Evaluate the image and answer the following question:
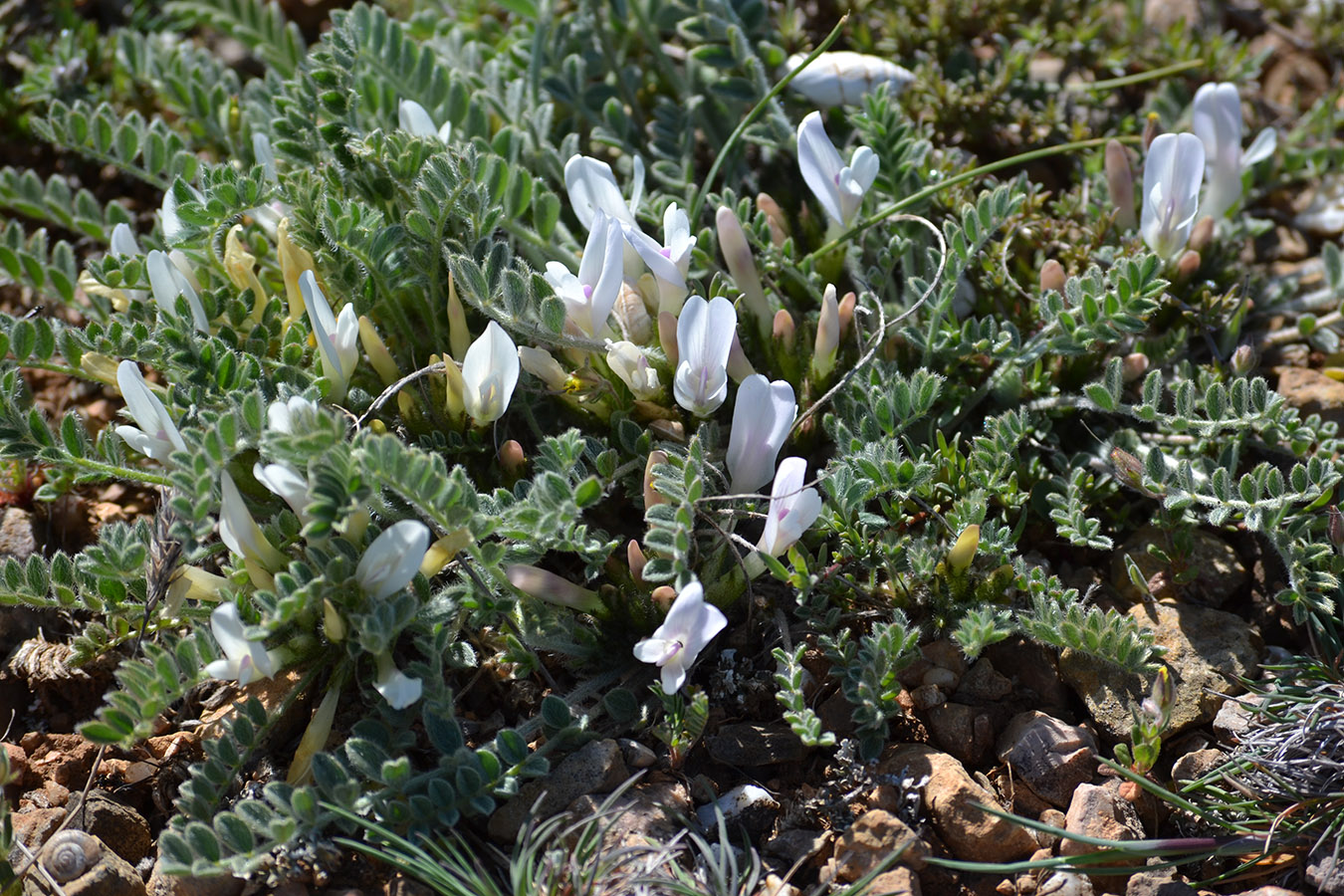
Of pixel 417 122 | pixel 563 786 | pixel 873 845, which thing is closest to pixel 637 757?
pixel 563 786

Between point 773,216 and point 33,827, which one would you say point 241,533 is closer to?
point 33,827

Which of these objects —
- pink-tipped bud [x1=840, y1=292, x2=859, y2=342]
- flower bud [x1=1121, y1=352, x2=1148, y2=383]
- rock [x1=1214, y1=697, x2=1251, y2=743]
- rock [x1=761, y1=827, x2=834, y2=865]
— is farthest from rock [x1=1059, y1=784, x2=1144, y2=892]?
pink-tipped bud [x1=840, y1=292, x2=859, y2=342]

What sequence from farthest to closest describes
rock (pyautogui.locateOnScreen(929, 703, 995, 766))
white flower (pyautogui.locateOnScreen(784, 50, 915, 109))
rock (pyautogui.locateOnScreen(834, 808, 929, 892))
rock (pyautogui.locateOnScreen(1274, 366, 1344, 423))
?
1. white flower (pyautogui.locateOnScreen(784, 50, 915, 109))
2. rock (pyautogui.locateOnScreen(1274, 366, 1344, 423))
3. rock (pyautogui.locateOnScreen(929, 703, 995, 766))
4. rock (pyautogui.locateOnScreen(834, 808, 929, 892))

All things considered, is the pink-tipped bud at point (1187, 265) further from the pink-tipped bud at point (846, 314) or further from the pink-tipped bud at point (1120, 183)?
the pink-tipped bud at point (846, 314)

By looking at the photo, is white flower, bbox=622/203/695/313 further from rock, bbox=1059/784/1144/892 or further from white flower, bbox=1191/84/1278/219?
white flower, bbox=1191/84/1278/219

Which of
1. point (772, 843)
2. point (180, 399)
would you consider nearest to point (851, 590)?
point (772, 843)

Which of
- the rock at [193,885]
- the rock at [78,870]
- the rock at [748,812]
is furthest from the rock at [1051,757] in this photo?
the rock at [78,870]
